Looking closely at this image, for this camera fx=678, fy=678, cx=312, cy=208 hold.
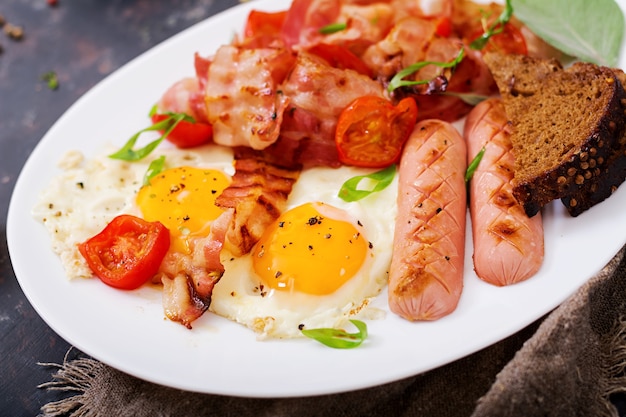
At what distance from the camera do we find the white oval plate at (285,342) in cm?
314

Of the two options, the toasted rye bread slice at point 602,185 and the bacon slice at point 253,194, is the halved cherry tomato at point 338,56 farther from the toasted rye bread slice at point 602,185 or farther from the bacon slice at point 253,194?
the toasted rye bread slice at point 602,185

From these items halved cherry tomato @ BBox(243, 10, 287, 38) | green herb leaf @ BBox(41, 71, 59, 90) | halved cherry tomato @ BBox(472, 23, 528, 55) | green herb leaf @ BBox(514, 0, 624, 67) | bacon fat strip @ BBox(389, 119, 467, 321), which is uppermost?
green herb leaf @ BBox(514, 0, 624, 67)

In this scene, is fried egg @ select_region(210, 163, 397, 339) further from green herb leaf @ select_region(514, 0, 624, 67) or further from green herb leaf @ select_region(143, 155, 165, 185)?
green herb leaf @ select_region(514, 0, 624, 67)

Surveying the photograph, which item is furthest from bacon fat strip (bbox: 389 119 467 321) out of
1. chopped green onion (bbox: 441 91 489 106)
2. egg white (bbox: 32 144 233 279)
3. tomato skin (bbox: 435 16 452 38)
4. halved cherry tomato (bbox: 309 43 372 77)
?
egg white (bbox: 32 144 233 279)

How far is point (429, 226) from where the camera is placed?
3494mm

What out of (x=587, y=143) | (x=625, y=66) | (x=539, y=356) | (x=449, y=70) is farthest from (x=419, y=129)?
(x=539, y=356)

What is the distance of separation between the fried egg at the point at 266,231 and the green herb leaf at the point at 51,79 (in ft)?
6.00

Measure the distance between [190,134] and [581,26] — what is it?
259 centimetres

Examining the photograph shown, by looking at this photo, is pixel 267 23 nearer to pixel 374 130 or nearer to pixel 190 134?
pixel 190 134

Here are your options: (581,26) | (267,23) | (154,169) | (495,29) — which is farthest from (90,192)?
(581,26)

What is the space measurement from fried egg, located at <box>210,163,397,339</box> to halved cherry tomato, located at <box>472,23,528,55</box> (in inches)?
53.8

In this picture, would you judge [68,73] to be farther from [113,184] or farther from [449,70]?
[449,70]

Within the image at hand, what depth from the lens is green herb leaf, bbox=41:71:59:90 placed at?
20.2 feet

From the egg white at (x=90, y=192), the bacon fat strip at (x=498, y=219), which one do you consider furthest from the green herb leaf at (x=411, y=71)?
the egg white at (x=90, y=192)
